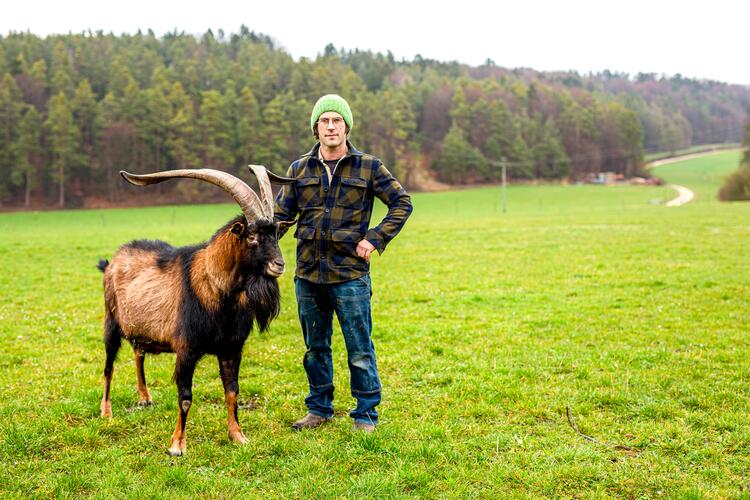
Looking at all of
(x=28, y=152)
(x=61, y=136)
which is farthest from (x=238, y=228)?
(x=28, y=152)

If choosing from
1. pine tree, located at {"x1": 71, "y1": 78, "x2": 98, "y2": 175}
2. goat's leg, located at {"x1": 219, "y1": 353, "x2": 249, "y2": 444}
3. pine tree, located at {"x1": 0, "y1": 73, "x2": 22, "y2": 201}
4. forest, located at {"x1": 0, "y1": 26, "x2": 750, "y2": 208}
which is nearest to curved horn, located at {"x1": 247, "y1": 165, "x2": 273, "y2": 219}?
goat's leg, located at {"x1": 219, "y1": 353, "x2": 249, "y2": 444}

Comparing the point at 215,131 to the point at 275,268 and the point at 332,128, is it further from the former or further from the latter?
the point at 275,268

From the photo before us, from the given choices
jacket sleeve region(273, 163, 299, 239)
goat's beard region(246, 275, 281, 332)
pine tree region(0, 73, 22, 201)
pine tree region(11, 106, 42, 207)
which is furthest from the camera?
pine tree region(0, 73, 22, 201)

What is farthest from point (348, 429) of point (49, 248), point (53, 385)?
point (49, 248)

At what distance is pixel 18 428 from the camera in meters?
5.71

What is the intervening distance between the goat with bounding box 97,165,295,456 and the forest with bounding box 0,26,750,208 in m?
68.9

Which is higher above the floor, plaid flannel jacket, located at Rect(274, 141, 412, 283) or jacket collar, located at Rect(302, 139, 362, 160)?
jacket collar, located at Rect(302, 139, 362, 160)

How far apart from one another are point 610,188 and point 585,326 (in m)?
86.2

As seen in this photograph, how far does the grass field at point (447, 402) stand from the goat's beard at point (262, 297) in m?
1.28

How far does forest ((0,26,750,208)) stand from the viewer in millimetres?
71250

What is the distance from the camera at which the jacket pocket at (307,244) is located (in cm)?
572

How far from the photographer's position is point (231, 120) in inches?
3095

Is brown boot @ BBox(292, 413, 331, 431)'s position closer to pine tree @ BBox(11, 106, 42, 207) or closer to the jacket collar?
the jacket collar

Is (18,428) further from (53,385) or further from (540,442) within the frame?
(540,442)
